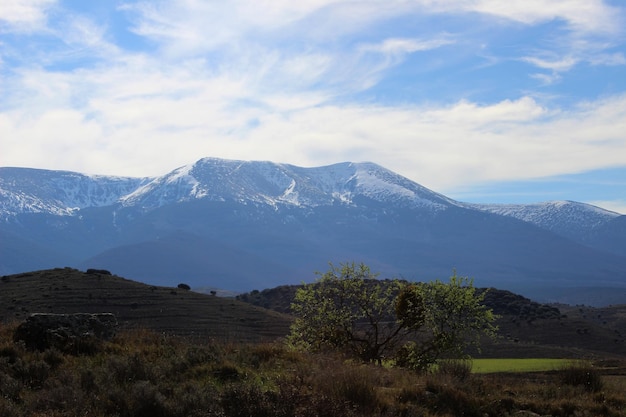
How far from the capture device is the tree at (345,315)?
2511cm

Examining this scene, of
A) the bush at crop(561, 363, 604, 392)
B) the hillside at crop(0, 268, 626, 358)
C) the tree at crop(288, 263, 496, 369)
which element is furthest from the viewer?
the hillside at crop(0, 268, 626, 358)

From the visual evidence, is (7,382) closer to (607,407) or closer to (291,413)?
(291,413)

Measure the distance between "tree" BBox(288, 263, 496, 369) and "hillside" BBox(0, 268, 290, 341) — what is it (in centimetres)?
3889

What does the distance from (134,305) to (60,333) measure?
2487 inches

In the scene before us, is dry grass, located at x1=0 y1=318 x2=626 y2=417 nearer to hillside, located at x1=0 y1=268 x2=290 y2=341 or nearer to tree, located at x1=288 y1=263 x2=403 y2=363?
tree, located at x1=288 y1=263 x2=403 y2=363

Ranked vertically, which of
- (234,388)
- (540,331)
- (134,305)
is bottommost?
(540,331)

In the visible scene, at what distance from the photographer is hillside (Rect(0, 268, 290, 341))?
2744 inches

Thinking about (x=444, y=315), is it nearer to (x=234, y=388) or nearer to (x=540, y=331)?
(x=234, y=388)

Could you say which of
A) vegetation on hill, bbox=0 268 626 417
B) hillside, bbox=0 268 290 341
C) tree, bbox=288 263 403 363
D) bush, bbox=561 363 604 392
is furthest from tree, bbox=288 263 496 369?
hillside, bbox=0 268 290 341

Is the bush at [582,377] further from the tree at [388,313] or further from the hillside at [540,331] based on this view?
the hillside at [540,331]

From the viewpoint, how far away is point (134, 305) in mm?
75750

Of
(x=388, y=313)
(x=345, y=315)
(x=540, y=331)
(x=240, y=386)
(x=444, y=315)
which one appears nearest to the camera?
(x=240, y=386)

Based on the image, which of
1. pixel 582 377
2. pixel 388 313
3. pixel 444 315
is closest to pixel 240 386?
pixel 582 377

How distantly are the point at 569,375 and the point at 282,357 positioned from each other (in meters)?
8.79
